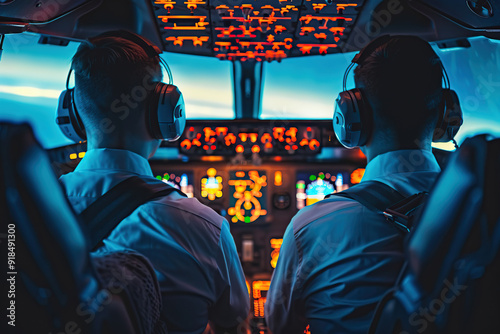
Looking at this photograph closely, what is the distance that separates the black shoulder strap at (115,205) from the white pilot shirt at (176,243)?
0.11 ft

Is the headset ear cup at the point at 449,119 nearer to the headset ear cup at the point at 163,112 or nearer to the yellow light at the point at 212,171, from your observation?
the headset ear cup at the point at 163,112

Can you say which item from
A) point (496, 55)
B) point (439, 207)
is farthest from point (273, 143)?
point (439, 207)

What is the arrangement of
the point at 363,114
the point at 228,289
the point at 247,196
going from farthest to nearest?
the point at 247,196
the point at 363,114
the point at 228,289

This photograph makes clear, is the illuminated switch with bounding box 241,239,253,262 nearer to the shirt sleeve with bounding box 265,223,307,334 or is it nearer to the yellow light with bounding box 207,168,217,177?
the yellow light with bounding box 207,168,217,177

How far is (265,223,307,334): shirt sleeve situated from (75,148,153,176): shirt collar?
0.51 meters

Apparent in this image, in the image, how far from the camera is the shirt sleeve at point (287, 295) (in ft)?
4.00

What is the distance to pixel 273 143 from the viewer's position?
110 inches

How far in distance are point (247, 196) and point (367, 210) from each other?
193 centimetres

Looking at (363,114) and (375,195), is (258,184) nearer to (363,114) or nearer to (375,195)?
(363,114)

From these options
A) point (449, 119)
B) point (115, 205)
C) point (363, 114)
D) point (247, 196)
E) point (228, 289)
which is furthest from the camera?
point (247, 196)

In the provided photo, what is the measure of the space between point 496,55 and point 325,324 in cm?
228

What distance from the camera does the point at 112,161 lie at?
47.1 inches

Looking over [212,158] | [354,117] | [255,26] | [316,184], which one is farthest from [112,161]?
[316,184]

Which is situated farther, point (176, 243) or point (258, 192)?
point (258, 192)
